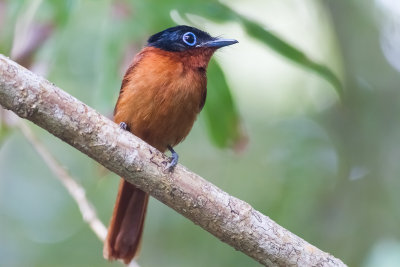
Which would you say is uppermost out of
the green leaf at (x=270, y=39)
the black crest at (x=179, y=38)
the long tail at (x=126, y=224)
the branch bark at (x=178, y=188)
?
the green leaf at (x=270, y=39)

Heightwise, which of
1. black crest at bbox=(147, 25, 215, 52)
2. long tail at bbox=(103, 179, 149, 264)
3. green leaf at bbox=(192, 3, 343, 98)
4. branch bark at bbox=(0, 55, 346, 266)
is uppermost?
green leaf at bbox=(192, 3, 343, 98)

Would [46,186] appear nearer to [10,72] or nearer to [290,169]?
[290,169]

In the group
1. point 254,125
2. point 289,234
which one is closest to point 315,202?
point 254,125

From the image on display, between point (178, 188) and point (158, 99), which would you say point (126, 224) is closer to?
point (158, 99)

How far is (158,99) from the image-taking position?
3.64m

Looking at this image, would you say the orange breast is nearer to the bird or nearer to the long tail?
the bird

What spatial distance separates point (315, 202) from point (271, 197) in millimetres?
428

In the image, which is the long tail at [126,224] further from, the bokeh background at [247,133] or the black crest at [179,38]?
the black crest at [179,38]

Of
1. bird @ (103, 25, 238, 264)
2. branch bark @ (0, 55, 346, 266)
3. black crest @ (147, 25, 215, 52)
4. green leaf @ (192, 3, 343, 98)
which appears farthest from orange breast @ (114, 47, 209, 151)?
branch bark @ (0, 55, 346, 266)

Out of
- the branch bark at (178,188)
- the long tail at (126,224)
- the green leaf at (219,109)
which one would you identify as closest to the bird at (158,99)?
the long tail at (126,224)

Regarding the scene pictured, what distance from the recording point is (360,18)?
5.97 m

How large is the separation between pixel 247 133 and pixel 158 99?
1.08 metres

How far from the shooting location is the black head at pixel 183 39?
3.98 meters

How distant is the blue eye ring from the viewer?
4.01 metres
